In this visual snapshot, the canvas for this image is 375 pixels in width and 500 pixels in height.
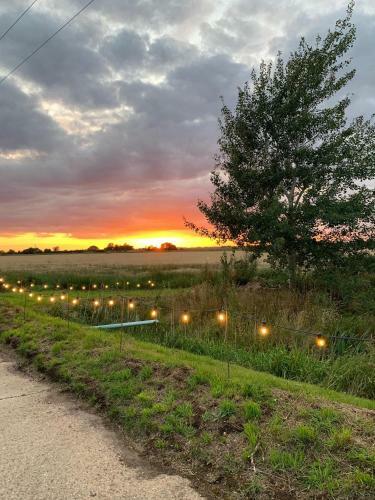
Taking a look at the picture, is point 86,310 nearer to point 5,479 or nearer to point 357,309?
point 357,309

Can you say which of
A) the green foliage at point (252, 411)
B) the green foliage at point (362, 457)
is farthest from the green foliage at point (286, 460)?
the green foliage at point (252, 411)

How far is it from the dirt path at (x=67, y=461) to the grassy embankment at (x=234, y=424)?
296 mm

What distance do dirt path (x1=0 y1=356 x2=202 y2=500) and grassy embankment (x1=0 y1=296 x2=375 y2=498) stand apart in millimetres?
296

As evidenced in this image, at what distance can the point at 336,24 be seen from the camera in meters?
15.0

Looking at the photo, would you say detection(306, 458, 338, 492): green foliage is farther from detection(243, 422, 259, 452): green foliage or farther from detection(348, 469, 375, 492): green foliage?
detection(243, 422, 259, 452): green foliage

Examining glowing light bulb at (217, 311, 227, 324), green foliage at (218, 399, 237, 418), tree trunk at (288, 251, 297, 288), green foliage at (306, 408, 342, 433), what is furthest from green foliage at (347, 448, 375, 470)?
tree trunk at (288, 251, 297, 288)

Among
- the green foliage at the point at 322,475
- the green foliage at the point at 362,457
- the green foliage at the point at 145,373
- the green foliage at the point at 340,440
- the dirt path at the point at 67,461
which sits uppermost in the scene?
the green foliage at the point at 145,373

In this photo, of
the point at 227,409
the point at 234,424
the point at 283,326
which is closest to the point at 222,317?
the point at 283,326

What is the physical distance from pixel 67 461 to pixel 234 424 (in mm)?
1829

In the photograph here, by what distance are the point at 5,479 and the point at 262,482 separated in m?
2.45

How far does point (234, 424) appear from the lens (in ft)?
15.2

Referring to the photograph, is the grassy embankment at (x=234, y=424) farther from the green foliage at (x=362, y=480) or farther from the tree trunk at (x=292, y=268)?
the tree trunk at (x=292, y=268)

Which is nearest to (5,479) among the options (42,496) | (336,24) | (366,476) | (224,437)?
(42,496)

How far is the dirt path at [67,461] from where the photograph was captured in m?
3.76
